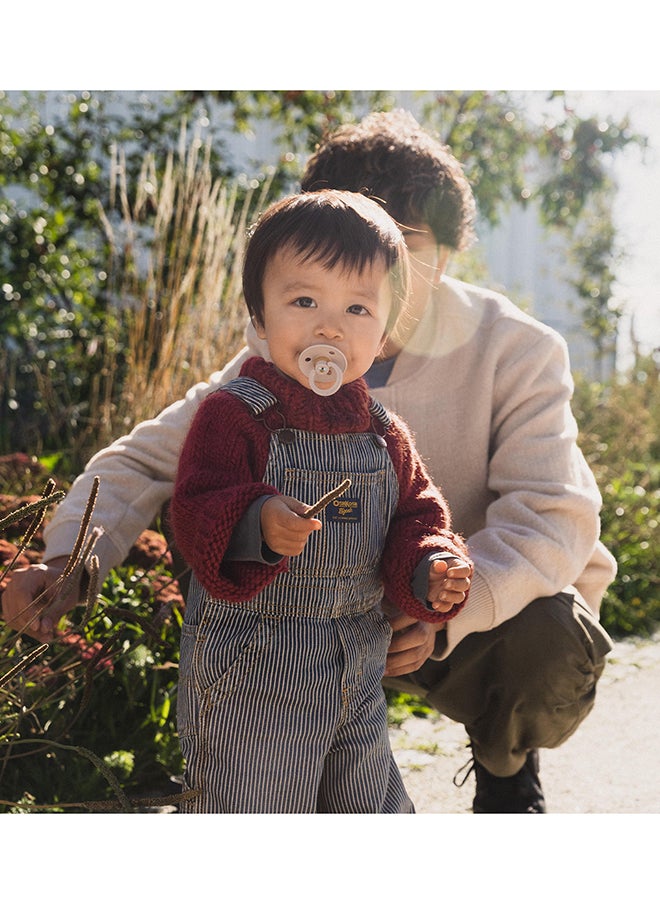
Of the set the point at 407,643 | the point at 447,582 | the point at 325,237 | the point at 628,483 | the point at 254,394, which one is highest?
the point at 325,237

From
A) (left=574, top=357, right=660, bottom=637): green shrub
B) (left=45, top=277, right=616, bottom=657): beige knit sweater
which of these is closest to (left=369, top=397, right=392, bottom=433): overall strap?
(left=45, top=277, right=616, bottom=657): beige knit sweater

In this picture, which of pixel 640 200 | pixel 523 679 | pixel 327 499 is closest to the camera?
pixel 327 499

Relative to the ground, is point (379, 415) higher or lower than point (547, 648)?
higher

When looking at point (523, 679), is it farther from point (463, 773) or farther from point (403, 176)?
point (403, 176)

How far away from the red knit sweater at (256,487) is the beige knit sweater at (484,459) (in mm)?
332

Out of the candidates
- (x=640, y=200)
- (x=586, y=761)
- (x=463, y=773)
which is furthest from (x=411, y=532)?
(x=640, y=200)

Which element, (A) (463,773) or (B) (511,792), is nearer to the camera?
(B) (511,792)

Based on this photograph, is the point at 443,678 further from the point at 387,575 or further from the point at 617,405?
the point at 617,405

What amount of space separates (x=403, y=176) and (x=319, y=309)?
1.97 feet

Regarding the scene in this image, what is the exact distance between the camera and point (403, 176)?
2029 millimetres

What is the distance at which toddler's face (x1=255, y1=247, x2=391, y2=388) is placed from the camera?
1.54 m

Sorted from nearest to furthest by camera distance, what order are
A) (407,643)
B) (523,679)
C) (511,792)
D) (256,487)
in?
1. (256,487)
2. (407,643)
3. (523,679)
4. (511,792)

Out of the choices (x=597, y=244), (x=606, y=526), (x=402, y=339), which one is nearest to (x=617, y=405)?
(x=606, y=526)

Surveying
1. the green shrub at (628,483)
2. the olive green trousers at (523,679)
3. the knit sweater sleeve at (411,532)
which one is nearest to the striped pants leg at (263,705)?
the knit sweater sleeve at (411,532)
